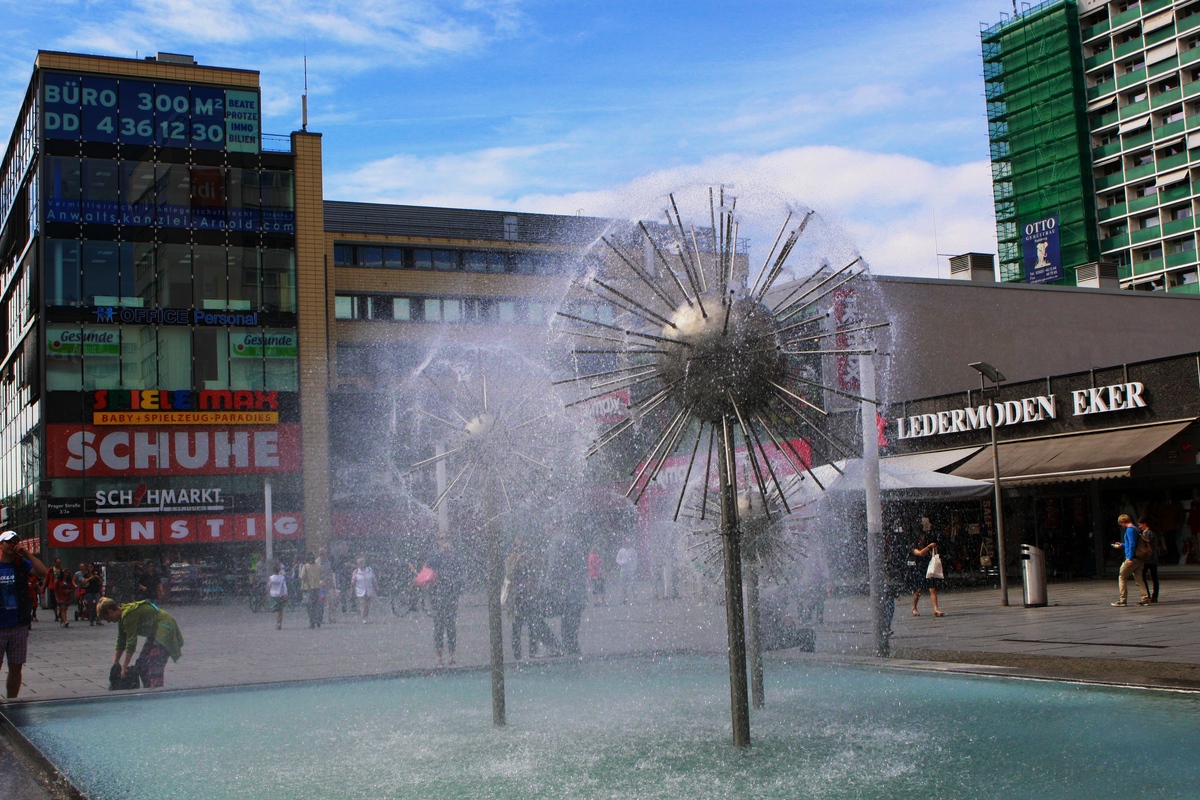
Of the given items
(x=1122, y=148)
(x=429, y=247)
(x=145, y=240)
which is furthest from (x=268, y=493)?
(x=1122, y=148)

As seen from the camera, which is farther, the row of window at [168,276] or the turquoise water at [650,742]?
the row of window at [168,276]

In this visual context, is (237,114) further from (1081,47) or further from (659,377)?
(1081,47)

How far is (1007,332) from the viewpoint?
34.8 metres

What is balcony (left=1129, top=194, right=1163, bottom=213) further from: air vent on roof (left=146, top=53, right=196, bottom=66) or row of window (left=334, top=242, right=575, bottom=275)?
air vent on roof (left=146, top=53, right=196, bottom=66)

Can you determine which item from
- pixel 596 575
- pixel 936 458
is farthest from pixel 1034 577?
pixel 596 575

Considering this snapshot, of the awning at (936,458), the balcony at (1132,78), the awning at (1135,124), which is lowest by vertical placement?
the awning at (936,458)

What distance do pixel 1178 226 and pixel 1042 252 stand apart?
10.3 m

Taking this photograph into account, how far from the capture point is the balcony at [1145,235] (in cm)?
8345

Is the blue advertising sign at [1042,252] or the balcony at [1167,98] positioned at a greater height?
the balcony at [1167,98]

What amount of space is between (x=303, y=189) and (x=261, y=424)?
33.9 ft

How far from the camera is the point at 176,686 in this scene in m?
13.0

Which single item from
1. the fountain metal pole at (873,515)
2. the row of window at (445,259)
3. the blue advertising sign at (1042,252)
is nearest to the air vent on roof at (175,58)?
the row of window at (445,259)

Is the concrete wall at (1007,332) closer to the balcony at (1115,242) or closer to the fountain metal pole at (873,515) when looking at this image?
the fountain metal pole at (873,515)

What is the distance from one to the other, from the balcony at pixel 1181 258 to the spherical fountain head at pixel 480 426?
279 feet
